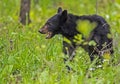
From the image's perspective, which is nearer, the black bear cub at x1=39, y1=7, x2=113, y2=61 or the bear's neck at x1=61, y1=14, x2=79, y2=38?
the black bear cub at x1=39, y1=7, x2=113, y2=61

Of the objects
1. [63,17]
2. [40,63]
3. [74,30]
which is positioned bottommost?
[40,63]

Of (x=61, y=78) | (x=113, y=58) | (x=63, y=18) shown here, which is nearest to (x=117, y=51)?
(x=113, y=58)

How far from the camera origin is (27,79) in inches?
221

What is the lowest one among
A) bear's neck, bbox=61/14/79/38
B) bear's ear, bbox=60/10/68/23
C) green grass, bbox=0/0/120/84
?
green grass, bbox=0/0/120/84

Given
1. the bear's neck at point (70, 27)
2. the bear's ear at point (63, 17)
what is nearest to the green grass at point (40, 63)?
the bear's neck at point (70, 27)

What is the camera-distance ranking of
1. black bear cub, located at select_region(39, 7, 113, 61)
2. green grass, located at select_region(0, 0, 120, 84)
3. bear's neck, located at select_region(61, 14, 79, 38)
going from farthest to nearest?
1. bear's neck, located at select_region(61, 14, 79, 38)
2. black bear cub, located at select_region(39, 7, 113, 61)
3. green grass, located at select_region(0, 0, 120, 84)

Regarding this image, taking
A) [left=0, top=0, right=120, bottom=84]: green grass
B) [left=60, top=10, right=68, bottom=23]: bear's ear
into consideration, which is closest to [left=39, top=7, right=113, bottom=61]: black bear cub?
[left=60, top=10, right=68, bottom=23]: bear's ear

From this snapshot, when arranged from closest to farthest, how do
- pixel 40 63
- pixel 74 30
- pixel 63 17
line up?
1. pixel 40 63
2. pixel 74 30
3. pixel 63 17

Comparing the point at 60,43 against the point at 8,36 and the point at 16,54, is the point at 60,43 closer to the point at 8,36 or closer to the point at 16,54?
the point at 8,36

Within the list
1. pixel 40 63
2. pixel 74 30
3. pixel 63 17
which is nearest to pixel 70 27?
pixel 74 30

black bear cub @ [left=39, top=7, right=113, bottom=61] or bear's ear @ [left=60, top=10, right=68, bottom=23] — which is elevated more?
bear's ear @ [left=60, top=10, right=68, bottom=23]

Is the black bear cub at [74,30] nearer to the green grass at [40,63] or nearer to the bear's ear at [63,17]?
the bear's ear at [63,17]

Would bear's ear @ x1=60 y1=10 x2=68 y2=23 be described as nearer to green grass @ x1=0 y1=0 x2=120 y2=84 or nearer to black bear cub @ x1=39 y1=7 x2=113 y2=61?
black bear cub @ x1=39 y1=7 x2=113 y2=61

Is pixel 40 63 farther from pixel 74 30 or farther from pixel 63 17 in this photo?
pixel 63 17
